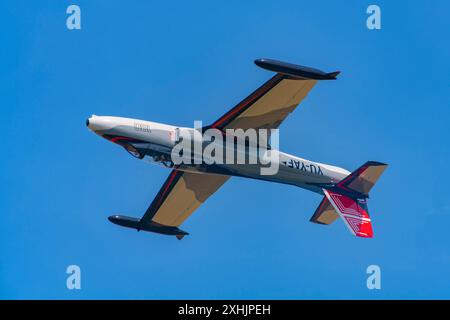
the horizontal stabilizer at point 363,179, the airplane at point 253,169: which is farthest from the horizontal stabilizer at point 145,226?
the horizontal stabilizer at point 363,179

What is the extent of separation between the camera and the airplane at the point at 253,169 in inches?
1791

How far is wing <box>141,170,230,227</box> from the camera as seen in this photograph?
50.7 meters

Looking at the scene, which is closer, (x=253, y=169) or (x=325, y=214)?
(x=253, y=169)

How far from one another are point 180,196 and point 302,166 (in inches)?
294

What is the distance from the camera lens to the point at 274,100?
151 ft

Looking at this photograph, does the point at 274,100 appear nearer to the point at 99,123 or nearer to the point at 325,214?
the point at 325,214

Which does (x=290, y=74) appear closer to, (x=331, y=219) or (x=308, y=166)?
(x=308, y=166)

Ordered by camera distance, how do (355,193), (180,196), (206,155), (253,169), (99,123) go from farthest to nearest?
(180,196)
(355,193)
(253,169)
(206,155)
(99,123)

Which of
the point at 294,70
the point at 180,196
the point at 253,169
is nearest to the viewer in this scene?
the point at 294,70

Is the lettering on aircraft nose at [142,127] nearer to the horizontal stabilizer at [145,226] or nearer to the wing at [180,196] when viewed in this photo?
the wing at [180,196]

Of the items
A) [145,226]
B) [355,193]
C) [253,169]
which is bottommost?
[145,226]

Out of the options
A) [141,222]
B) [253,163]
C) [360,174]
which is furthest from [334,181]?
[141,222]

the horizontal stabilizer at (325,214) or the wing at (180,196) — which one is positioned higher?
the wing at (180,196)

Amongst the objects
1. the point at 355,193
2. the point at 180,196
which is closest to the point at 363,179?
the point at 355,193
